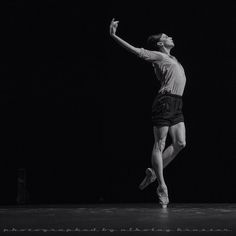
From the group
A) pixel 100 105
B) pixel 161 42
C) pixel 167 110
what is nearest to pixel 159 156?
pixel 167 110

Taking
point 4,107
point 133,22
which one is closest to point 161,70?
point 133,22

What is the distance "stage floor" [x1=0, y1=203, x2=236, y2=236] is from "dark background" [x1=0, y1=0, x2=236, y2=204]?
134 centimetres

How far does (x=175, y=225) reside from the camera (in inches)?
149

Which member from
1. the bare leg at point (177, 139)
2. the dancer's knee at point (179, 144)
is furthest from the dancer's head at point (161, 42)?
the dancer's knee at point (179, 144)

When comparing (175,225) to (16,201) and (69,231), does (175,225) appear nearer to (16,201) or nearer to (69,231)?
(69,231)

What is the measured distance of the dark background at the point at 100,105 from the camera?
6.42 metres

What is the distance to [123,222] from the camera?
398cm

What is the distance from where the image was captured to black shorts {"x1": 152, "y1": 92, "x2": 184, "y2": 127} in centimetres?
530

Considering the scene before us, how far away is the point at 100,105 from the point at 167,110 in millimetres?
1303

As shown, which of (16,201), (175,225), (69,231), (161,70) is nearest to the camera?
(69,231)

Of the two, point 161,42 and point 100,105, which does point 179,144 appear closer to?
point 161,42

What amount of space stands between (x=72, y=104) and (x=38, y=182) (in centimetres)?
91

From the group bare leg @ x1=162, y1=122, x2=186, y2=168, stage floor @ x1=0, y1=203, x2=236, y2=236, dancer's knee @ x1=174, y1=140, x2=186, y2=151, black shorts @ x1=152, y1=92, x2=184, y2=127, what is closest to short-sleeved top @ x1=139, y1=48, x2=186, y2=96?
black shorts @ x1=152, y1=92, x2=184, y2=127

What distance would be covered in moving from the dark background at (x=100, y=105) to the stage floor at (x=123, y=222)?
134 cm
